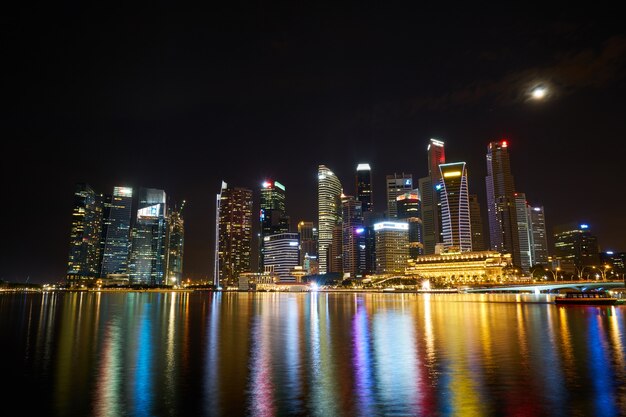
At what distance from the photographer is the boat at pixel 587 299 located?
3716 inches

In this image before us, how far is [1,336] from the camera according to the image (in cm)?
4128

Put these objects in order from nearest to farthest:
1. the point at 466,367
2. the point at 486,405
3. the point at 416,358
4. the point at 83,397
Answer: the point at 486,405 → the point at 83,397 → the point at 466,367 → the point at 416,358

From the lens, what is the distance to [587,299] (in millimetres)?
95125

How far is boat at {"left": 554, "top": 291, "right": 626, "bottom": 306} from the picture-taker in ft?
310

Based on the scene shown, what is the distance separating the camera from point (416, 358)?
28.2 m

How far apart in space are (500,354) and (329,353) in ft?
36.9

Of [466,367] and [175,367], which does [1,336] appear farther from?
[466,367]

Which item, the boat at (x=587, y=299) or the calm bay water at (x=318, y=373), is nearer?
the calm bay water at (x=318, y=373)

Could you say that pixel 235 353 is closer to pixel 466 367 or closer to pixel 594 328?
pixel 466 367

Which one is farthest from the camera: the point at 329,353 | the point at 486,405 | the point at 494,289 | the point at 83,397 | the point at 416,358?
the point at 494,289

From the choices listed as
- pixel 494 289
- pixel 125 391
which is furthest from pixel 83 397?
pixel 494 289

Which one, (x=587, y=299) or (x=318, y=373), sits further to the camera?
(x=587, y=299)

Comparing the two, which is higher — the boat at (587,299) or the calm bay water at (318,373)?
the boat at (587,299)

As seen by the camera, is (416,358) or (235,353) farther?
(235,353)
